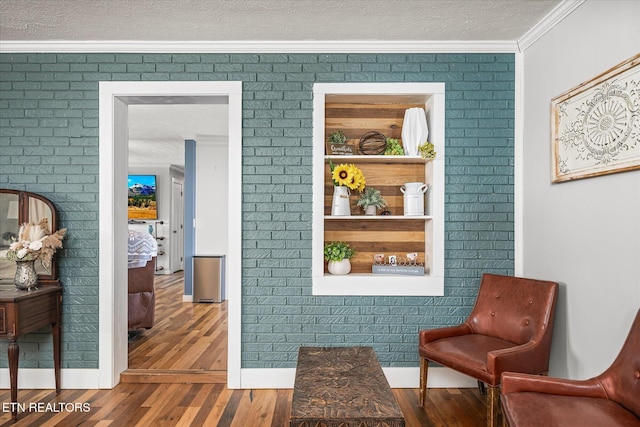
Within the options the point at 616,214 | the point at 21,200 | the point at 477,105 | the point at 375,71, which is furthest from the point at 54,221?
the point at 616,214

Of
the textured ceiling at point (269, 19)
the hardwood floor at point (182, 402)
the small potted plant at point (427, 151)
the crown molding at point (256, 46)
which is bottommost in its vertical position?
the hardwood floor at point (182, 402)

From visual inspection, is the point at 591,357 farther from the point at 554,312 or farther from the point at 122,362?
the point at 122,362

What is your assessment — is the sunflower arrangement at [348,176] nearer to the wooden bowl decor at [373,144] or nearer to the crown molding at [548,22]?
the wooden bowl decor at [373,144]

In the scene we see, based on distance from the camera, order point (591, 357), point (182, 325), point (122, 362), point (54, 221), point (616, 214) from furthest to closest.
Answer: point (182, 325) < point (122, 362) < point (54, 221) < point (591, 357) < point (616, 214)

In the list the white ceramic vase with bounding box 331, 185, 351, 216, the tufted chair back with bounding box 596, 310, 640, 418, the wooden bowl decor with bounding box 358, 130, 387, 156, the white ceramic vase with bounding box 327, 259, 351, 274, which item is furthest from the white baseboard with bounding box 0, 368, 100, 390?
the tufted chair back with bounding box 596, 310, 640, 418

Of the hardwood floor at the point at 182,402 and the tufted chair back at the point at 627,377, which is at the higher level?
the tufted chair back at the point at 627,377

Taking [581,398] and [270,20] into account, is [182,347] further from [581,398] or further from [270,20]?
[581,398]

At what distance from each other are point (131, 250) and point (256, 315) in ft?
7.24

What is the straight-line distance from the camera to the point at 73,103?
3.29 m

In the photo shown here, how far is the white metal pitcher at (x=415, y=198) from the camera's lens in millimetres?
3301

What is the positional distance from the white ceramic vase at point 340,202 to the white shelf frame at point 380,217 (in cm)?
6

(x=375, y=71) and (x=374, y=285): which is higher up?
(x=375, y=71)

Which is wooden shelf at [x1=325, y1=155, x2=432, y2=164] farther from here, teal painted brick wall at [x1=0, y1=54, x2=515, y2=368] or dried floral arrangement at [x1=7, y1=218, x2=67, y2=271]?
dried floral arrangement at [x1=7, y1=218, x2=67, y2=271]

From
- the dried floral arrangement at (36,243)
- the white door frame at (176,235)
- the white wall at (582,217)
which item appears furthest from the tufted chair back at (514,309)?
the white door frame at (176,235)
